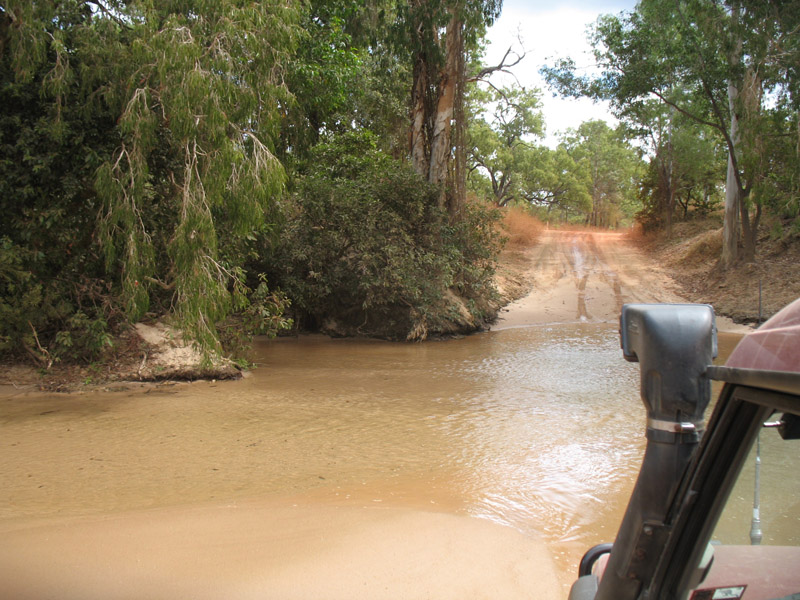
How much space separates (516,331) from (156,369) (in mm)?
8850

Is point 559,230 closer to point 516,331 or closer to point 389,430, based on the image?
point 516,331

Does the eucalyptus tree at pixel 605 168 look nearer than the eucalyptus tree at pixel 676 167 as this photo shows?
No

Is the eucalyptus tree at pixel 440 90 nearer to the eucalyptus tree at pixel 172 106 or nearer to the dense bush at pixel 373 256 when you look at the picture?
the dense bush at pixel 373 256

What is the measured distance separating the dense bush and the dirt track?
2833 millimetres

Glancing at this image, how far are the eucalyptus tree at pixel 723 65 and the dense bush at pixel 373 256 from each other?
7901 millimetres

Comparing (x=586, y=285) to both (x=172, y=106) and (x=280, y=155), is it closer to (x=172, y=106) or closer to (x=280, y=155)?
(x=280, y=155)

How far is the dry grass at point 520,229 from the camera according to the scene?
90.8 feet

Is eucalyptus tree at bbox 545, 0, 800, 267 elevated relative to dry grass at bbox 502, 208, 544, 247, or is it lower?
elevated

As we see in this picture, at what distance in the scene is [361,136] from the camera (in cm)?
1827

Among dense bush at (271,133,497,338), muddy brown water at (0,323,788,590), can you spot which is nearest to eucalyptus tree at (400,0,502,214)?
dense bush at (271,133,497,338)

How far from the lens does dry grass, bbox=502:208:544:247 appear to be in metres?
27.7

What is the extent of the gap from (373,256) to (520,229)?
16.8 metres

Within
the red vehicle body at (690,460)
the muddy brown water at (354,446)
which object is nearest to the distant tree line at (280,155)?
the muddy brown water at (354,446)

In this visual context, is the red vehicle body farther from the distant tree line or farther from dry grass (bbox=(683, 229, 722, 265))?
dry grass (bbox=(683, 229, 722, 265))
